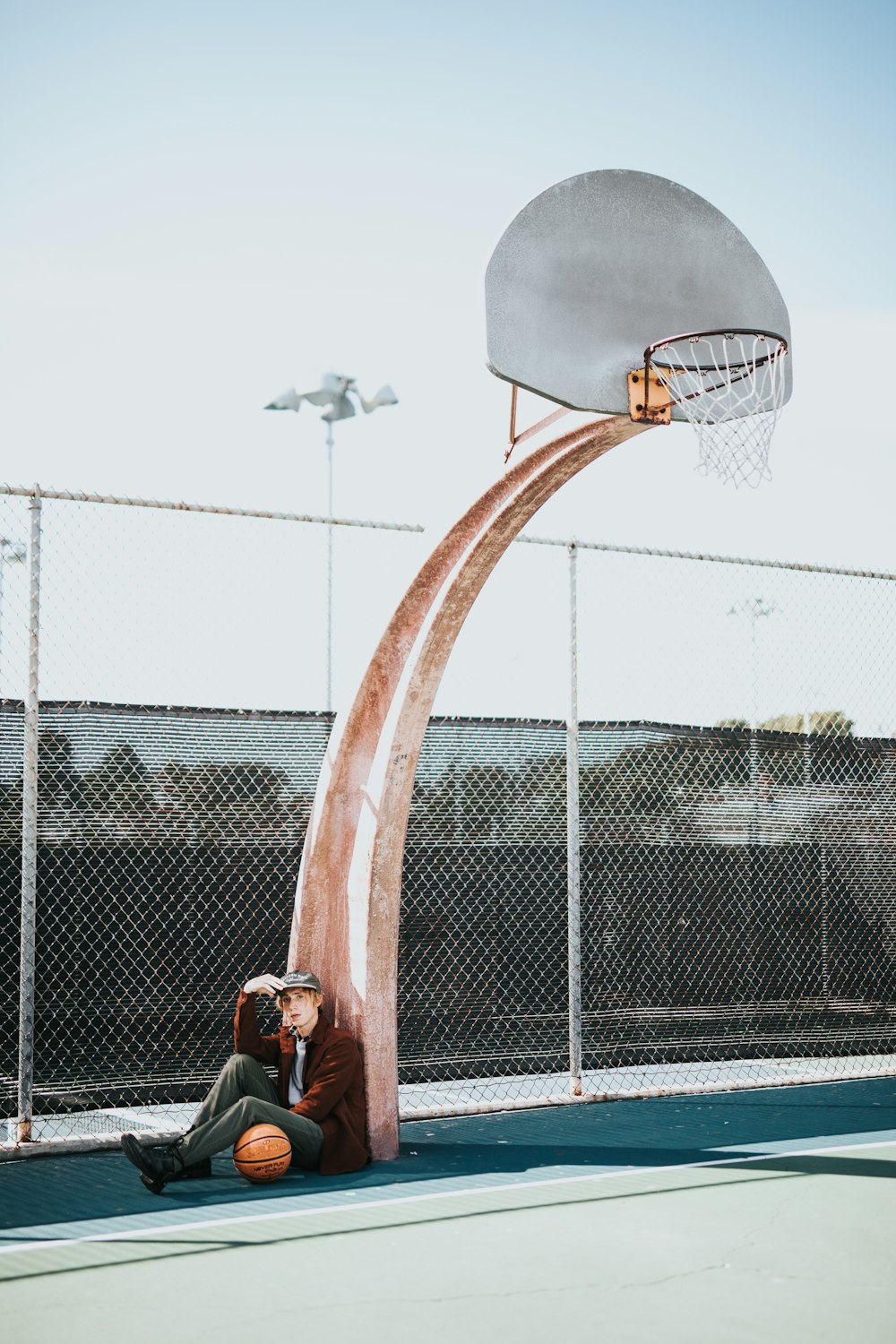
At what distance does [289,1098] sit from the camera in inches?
287

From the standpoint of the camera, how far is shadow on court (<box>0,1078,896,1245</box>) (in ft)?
21.3

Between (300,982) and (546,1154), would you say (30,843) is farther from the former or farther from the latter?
(546,1154)

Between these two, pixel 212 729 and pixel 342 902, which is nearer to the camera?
pixel 342 902

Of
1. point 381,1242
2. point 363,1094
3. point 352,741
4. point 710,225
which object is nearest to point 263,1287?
point 381,1242

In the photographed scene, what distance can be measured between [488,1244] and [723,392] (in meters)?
4.60

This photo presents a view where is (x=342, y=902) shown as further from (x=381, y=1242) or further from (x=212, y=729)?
(x=381, y=1242)

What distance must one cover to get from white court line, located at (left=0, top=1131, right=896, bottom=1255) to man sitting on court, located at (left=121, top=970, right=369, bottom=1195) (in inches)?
22.5

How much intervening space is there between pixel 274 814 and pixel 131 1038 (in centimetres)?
157

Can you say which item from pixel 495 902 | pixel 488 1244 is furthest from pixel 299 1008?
pixel 495 902

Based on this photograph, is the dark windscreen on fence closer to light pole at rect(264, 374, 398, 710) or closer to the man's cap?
the man's cap

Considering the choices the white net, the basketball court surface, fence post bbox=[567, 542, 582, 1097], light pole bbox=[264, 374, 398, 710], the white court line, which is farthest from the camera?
light pole bbox=[264, 374, 398, 710]

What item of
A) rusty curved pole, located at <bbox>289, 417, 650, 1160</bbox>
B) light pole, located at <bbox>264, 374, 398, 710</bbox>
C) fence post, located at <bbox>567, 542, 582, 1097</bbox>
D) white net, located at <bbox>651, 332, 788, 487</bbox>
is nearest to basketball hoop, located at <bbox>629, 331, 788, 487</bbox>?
white net, located at <bbox>651, 332, 788, 487</bbox>

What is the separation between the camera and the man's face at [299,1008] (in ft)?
24.0

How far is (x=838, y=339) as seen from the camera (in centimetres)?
917
